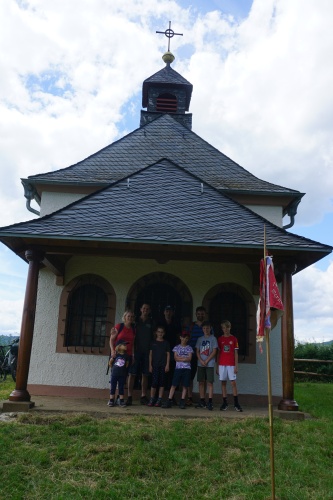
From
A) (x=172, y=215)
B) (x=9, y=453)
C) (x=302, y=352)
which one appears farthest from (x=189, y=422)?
(x=302, y=352)

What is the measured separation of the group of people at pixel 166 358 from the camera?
737cm

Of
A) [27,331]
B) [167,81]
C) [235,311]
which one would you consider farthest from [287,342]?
[167,81]

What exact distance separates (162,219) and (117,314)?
2489mm

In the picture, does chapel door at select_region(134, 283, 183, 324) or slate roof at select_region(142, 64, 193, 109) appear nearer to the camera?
chapel door at select_region(134, 283, 183, 324)

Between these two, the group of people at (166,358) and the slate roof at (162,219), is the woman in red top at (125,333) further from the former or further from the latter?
the slate roof at (162,219)

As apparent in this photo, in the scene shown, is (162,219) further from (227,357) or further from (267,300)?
(267,300)

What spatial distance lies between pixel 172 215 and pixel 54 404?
144 inches

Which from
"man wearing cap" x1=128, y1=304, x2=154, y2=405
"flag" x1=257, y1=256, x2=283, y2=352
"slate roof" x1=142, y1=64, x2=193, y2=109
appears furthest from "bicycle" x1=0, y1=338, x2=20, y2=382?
"slate roof" x1=142, y1=64, x2=193, y2=109

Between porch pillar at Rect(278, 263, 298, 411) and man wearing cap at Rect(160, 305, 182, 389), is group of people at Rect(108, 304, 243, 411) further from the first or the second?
porch pillar at Rect(278, 263, 298, 411)

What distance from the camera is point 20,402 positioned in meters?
6.93

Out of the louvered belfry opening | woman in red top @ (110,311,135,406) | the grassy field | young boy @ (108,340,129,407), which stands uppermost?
the louvered belfry opening

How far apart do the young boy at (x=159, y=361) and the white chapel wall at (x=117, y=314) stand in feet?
6.35

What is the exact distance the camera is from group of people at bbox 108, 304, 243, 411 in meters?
7.37

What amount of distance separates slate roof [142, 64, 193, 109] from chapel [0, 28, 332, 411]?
4.35m
